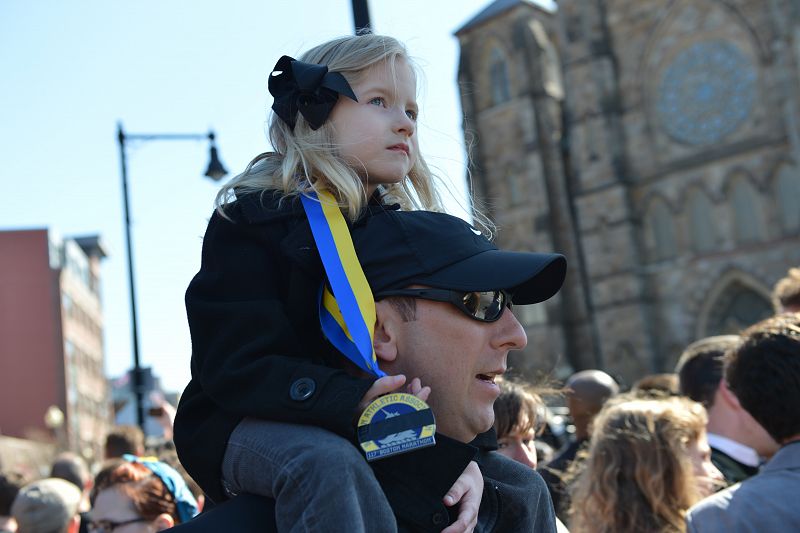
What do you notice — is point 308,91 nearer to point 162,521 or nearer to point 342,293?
point 342,293

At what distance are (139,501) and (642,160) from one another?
3334 centimetres

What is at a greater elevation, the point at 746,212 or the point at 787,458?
the point at 746,212

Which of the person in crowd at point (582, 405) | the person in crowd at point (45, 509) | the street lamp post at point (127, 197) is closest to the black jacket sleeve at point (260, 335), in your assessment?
the person in crowd at point (45, 509)

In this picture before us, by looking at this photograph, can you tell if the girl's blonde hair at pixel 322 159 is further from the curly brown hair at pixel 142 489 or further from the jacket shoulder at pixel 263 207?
the curly brown hair at pixel 142 489

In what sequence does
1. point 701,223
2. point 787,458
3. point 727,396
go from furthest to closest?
point 701,223 → point 727,396 → point 787,458

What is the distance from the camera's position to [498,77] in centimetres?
3872

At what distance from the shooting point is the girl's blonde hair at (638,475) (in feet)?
12.7

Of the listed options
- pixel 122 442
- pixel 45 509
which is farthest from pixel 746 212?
pixel 45 509

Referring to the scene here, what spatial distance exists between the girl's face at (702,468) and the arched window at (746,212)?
30.1 m

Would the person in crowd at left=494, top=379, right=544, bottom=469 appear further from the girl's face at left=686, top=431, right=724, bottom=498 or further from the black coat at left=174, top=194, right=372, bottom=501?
the black coat at left=174, top=194, right=372, bottom=501

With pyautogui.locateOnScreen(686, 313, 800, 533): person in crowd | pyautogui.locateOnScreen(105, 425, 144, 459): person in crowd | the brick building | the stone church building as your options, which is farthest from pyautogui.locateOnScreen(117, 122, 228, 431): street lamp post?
the brick building

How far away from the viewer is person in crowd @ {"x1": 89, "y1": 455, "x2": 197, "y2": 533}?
4.11 meters

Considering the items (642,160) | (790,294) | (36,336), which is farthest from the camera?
(36,336)

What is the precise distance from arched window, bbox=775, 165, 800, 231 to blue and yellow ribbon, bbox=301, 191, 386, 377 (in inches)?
1272
